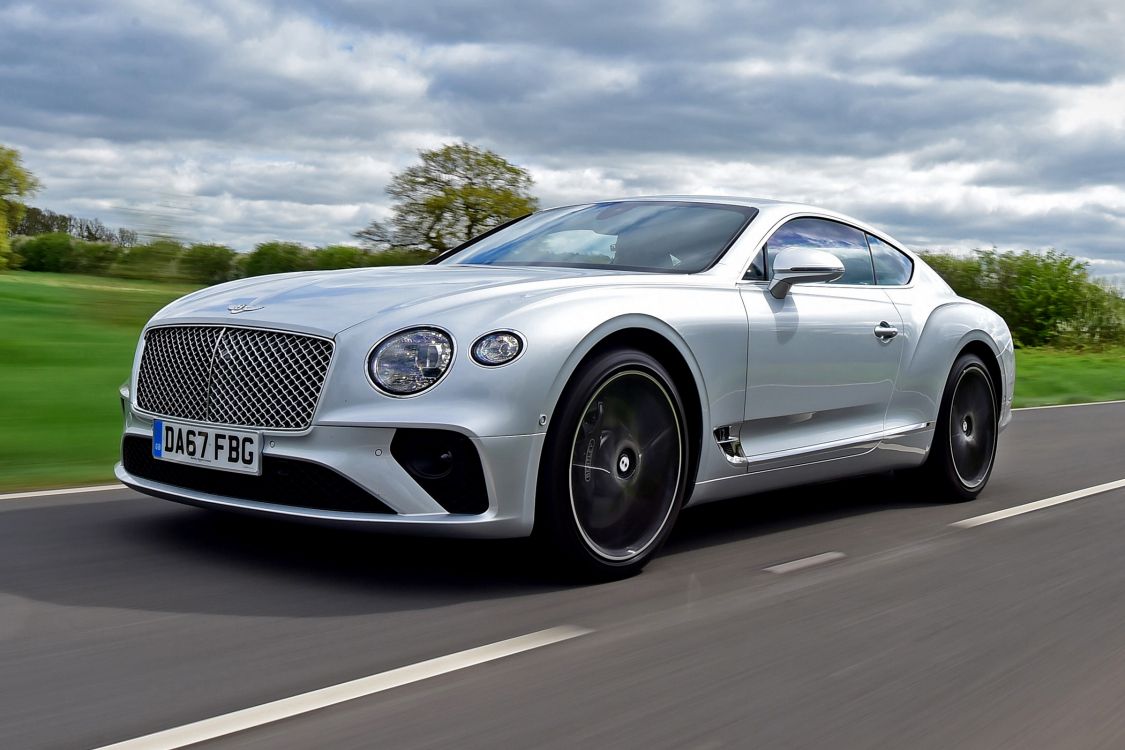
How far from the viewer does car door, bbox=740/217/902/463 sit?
4.80 m

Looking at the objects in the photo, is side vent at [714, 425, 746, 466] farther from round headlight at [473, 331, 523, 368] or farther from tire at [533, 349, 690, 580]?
round headlight at [473, 331, 523, 368]

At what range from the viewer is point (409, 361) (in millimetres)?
3799

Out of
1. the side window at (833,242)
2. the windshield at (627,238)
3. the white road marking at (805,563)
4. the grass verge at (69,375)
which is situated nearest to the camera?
the white road marking at (805,563)

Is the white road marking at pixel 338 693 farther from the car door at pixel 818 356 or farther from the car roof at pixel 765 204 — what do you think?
the car roof at pixel 765 204

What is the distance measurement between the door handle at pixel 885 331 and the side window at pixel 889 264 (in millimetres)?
319

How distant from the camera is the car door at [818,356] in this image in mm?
4801

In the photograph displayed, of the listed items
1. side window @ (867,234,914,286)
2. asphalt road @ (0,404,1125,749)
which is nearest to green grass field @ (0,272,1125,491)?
asphalt road @ (0,404,1125,749)

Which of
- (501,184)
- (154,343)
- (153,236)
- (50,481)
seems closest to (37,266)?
(501,184)

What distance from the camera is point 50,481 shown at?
19.7 feet

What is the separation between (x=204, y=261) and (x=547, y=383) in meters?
8.64

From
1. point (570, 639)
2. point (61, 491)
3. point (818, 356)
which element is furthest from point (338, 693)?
point (61, 491)

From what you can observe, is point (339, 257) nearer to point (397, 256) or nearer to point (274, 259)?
point (397, 256)

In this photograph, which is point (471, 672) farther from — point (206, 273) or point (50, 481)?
point (206, 273)

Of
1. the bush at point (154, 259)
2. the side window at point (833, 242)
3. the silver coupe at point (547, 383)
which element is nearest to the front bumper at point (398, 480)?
the silver coupe at point (547, 383)
